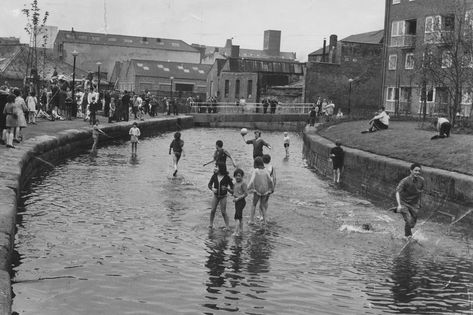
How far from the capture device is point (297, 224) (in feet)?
49.4

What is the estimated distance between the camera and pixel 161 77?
287 feet

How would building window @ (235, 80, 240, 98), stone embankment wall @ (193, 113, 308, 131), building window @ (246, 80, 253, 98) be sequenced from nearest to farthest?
stone embankment wall @ (193, 113, 308, 131)
building window @ (246, 80, 253, 98)
building window @ (235, 80, 240, 98)

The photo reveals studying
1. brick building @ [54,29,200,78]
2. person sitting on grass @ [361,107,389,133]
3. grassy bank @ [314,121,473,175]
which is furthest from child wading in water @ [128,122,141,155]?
brick building @ [54,29,200,78]

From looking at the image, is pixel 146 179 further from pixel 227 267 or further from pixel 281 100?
pixel 281 100

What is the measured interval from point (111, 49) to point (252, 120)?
52666 millimetres

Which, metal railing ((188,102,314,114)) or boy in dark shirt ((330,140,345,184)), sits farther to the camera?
metal railing ((188,102,314,114))

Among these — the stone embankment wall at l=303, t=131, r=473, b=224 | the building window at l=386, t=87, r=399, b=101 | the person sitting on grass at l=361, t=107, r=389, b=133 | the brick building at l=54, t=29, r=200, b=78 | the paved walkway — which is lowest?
the stone embankment wall at l=303, t=131, r=473, b=224

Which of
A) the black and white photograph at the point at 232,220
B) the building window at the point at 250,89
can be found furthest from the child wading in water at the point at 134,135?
the building window at the point at 250,89

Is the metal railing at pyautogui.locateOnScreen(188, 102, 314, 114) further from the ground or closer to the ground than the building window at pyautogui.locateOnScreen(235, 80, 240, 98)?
closer to the ground

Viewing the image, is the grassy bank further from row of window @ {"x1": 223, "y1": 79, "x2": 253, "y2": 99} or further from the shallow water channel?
row of window @ {"x1": 223, "y1": 79, "x2": 253, "y2": 99}

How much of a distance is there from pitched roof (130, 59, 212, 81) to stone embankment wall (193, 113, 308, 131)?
30.6m

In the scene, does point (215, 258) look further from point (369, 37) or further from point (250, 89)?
point (369, 37)

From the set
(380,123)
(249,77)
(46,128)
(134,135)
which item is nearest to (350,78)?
(249,77)

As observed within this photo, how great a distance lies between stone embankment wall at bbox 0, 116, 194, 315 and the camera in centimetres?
917
